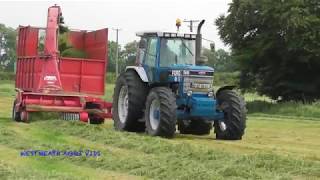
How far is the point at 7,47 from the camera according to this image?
121m

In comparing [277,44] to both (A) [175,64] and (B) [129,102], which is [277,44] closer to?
(A) [175,64]

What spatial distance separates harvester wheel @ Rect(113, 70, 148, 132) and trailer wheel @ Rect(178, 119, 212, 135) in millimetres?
1017

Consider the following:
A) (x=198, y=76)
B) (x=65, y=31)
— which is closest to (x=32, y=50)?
(x=65, y=31)

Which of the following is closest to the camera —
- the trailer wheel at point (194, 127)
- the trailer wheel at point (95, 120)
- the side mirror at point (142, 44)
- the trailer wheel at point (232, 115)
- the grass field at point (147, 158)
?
the grass field at point (147, 158)

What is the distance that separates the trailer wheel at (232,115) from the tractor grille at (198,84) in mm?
465

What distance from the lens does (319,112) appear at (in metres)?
29.9

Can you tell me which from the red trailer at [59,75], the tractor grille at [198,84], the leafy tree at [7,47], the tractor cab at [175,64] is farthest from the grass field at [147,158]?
the leafy tree at [7,47]

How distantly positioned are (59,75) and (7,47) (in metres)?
106

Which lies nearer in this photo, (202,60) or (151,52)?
(202,60)

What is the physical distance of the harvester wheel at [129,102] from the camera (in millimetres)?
14719

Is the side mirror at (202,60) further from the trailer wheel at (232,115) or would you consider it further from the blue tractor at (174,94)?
the trailer wheel at (232,115)

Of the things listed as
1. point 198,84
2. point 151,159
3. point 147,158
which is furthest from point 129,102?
point 151,159

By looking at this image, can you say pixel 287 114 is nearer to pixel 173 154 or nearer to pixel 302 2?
pixel 302 2

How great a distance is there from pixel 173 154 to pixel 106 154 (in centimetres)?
110
